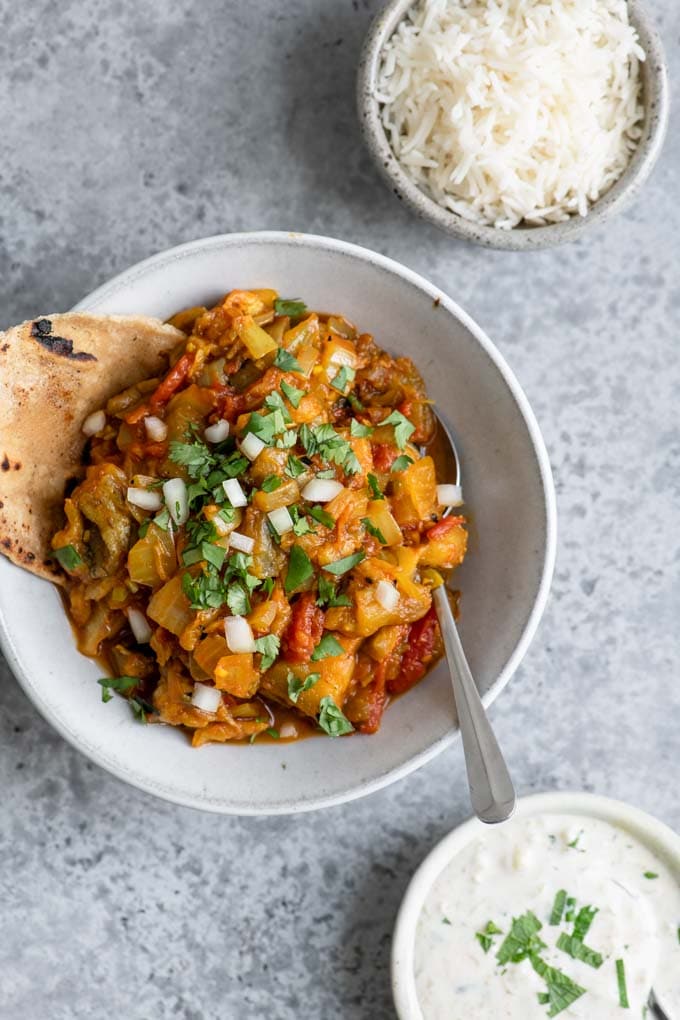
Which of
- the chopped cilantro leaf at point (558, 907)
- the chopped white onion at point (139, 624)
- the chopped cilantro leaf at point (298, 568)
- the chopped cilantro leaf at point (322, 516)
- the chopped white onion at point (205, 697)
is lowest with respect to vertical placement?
the chopped cilantro leaf at point (558, 907)

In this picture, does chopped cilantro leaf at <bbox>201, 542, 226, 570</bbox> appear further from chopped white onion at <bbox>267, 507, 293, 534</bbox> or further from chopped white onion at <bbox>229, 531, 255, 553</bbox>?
chopped white onion at <bbox>267, 507, 293, 534</bbox>

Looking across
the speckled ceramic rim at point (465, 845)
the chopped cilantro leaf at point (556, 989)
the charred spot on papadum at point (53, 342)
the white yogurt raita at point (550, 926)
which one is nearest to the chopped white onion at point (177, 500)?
the charred spot on papadum at point (53, 342)

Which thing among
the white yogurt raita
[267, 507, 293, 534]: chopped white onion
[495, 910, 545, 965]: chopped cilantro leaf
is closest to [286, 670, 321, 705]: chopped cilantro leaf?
[267, 507, 293, 534]: chopped white onion

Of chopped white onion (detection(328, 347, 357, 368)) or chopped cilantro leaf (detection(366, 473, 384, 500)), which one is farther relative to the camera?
chopped white onion (detection(328, 347, 357, 368))

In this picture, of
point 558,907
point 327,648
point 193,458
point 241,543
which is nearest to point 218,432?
point 193,458

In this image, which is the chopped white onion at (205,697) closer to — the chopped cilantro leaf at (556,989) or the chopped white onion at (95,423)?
the chopped white onion at (95,423)

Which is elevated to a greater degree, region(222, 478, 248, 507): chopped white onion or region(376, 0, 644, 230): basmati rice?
region(376, 0, 644, 230): basmati rice
